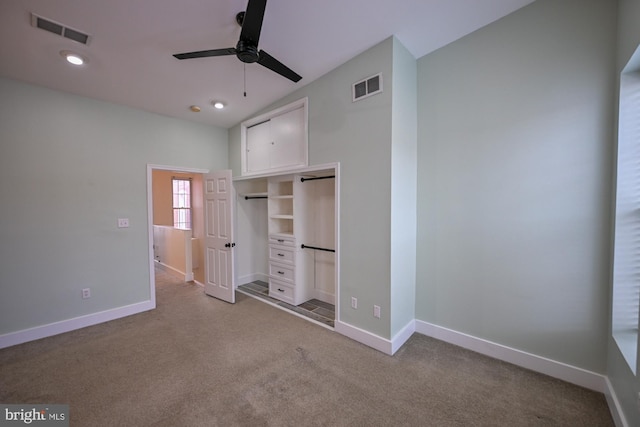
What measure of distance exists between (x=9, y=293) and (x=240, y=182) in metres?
3.14

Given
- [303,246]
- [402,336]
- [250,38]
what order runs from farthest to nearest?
[303,246] → [402,336] → [250,38]

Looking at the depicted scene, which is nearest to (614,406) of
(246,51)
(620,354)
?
(620,354)

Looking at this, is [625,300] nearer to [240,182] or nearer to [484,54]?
[484,54]

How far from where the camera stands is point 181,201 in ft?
22.3

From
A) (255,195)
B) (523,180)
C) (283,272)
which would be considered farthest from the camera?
(255,195)

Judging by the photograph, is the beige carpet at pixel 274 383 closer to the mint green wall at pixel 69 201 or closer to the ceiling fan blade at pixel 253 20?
the mint green wall at pixel 69 201

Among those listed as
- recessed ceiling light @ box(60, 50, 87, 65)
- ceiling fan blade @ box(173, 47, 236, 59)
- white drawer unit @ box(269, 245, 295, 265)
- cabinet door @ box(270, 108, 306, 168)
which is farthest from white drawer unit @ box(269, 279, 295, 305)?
recessed ceiling light @ box(60, 50, 87, 65)

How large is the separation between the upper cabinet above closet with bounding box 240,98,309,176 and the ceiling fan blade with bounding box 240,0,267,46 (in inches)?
62.1

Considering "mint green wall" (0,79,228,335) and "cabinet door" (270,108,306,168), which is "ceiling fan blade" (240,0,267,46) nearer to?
"cabinet door" (270,108,306,168)

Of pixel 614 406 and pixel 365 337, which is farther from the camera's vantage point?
pixel 365 337

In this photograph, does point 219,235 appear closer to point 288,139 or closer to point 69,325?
point 288,139

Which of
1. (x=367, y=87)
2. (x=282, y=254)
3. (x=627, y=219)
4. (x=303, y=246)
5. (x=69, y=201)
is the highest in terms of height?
(x=367, y=87)

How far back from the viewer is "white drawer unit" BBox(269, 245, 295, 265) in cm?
379

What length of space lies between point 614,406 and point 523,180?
1750mm
